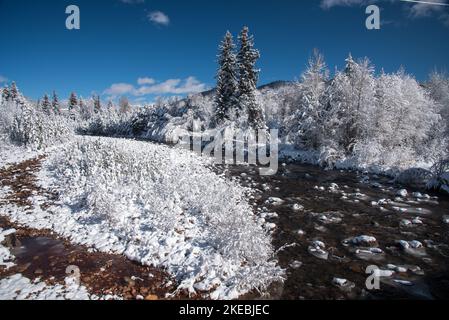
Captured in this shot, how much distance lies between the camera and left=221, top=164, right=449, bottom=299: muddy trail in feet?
20.1

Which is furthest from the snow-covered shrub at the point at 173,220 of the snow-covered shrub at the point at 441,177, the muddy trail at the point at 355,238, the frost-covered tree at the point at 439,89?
the frost-covered tree at the point at 439,89

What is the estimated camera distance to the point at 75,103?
83062 mm

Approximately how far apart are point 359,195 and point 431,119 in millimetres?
20823

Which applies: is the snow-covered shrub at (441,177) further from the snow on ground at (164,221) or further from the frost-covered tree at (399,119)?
the snow on ground at (164,221)

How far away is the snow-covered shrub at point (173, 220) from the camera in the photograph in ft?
20.7

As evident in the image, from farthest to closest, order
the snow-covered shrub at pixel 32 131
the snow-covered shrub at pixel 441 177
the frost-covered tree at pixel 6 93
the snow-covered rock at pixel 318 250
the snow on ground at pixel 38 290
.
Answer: the frost-covered tree at pixel 6 93
the snow-covered shrub at pixel 32 131
the snow-covered shrub at pixel 441 177
the snow-covered rock at pixel 318 250
the snow on ground at pixel 38 290

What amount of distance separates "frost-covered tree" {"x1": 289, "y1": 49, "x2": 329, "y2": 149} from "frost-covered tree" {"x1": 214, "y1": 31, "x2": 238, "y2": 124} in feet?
28.8

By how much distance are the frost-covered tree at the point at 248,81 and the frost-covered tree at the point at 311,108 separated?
16.8 feet

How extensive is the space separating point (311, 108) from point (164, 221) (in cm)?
2156

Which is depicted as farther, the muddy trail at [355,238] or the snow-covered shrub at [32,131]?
the snow-covered shrub at [32,131]

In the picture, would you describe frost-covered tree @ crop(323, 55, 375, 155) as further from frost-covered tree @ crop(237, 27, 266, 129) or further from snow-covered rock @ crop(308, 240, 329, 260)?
snow-covered rock @ crop(308, 240, 329, 260)

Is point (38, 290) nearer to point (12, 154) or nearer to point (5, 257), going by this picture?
point (5, 257)

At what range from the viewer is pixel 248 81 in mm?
33781
